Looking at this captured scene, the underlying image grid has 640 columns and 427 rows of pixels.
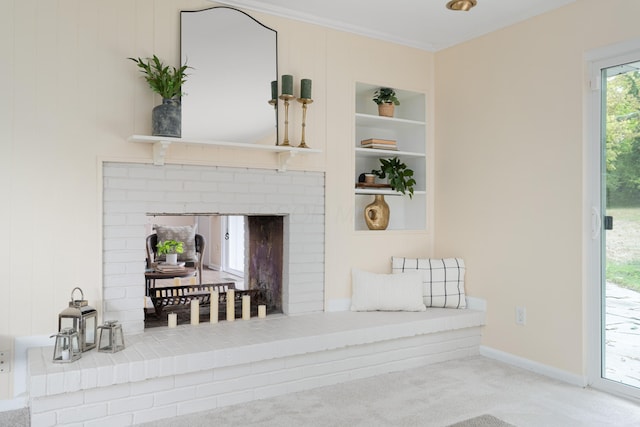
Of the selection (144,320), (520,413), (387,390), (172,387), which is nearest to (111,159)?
(144,320)

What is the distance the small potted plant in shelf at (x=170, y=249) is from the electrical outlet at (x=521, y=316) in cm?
249

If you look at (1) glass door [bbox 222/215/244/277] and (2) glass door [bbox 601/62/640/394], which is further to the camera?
(1) glass door [bbox 222/215/244/277]

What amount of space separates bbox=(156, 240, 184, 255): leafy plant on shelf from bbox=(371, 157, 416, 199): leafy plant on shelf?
1652 millimetres

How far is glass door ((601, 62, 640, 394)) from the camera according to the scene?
2.81 meters

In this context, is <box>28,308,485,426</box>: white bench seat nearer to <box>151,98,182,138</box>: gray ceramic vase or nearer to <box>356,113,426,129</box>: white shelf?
<box>151,98,182,138</box>: gray ceramic vase

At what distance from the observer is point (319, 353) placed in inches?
119

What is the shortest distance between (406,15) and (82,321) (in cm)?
278

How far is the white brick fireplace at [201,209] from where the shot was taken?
2.92 meters

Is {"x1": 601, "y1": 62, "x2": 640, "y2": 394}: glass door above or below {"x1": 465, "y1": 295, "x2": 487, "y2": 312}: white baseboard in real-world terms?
above

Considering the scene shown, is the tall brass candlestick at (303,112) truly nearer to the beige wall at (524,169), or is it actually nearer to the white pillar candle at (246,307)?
the white pillar candle at (246,307)

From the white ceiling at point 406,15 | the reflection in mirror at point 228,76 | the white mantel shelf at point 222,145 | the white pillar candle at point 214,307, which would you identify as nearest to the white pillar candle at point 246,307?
the white pillar candle at point 214,307

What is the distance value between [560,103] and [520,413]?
1.90 m

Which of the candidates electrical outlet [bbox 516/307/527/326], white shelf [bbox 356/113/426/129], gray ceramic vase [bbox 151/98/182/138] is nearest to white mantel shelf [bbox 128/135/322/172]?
gray ceramic vase [bbox 151/98/182/138]

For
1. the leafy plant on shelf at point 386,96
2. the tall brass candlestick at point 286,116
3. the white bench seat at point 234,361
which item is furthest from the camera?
the leafy plant on shelf at point 386,96
